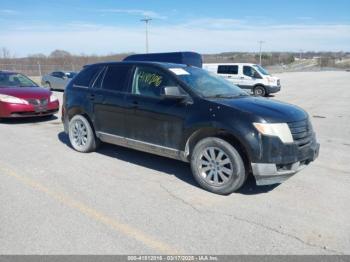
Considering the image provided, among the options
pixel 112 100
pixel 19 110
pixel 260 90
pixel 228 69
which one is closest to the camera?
pixel 112 100

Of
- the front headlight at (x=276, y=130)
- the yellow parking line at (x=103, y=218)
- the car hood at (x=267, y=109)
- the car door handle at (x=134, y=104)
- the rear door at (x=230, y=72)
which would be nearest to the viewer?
the yellow parking line at (x=103, y=218)

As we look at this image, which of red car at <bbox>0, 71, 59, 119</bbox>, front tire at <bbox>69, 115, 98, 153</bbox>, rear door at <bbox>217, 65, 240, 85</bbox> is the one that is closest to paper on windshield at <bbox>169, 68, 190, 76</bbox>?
front tire at <bbox>69, 115, 98, 153</bbox>

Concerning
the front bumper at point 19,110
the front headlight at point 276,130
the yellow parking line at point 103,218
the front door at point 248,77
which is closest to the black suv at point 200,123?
the front headlight at point 276,130

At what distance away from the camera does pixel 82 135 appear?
6.67 m

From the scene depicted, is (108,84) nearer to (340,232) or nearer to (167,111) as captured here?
(167,111)

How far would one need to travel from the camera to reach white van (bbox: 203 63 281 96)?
62.0 feet

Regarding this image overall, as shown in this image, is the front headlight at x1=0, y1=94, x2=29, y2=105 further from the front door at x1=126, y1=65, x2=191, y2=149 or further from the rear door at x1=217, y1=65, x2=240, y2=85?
the rear door at x1=217, y1=65, x2=240, y2=85

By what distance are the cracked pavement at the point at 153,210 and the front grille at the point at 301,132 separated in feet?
2.29

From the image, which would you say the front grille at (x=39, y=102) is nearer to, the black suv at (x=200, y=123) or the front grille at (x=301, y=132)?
the black suv at (x=200, y=123)

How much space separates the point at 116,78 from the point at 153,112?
1.18 meters

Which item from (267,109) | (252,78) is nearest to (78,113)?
(267,109)

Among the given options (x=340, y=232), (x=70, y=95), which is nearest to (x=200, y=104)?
(x=340, y=232)

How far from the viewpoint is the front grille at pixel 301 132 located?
447 centimetres

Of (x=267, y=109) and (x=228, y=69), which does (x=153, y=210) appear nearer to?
(x=267, y=109)
